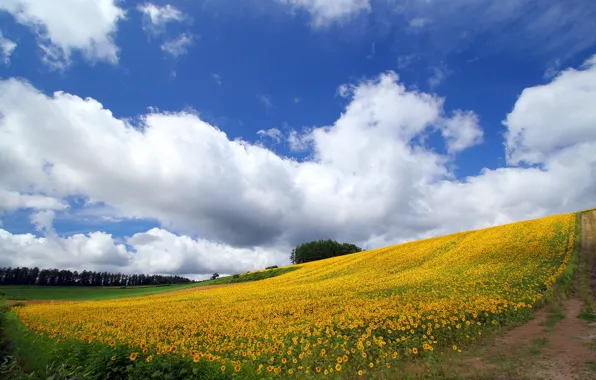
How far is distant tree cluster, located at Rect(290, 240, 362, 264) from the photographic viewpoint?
123250 mm

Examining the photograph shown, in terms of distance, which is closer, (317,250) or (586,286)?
(586,286)

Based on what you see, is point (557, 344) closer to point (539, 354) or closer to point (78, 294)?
point (539, 354)

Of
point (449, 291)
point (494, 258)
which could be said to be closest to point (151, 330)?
point (449, 291)

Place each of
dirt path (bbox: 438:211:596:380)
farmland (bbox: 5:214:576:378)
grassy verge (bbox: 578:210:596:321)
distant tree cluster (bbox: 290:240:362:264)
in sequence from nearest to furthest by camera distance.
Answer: dirt path (bbox: 438:211:596:380) < farmland (bbox: 5:214:576:378) < grassy verge (bbox: 578:210:596:321) < distant tree cluster (bbox: 290:240:362:264)

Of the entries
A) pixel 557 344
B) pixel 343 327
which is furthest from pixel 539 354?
pixel 343 327

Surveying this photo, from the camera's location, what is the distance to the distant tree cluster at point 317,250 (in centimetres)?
12325

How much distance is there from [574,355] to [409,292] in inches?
404

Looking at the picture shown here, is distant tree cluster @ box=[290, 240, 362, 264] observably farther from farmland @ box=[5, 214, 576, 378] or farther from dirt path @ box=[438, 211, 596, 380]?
dirt path @ box=[438, 211, 596, 380]

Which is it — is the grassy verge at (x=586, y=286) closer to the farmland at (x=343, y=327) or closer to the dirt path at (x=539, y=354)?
the dirt path at (x=539, y=354)

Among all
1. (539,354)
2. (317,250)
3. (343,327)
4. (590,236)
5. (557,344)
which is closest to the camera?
(539,354)

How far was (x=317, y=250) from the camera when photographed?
12375 cm

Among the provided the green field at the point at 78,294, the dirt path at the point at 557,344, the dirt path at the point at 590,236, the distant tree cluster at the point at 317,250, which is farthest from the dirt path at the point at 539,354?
the distant tree cluster at the point at 317,250

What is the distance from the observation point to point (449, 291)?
18.5 m

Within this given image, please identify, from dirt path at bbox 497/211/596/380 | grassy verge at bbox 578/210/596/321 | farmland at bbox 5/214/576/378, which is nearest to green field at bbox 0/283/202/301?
farmland at bbox 5/214/576/378
